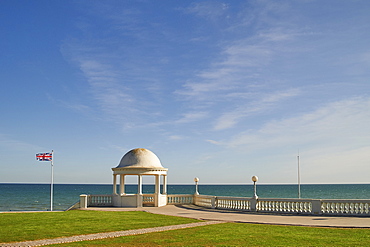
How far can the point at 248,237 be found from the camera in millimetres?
14914

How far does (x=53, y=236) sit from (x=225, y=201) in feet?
48.9

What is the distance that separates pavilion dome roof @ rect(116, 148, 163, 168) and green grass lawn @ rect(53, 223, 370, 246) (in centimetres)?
1443

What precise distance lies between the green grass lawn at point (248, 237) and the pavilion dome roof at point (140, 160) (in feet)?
47.3

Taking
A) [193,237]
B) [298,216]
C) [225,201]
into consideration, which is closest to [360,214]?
[298,216]

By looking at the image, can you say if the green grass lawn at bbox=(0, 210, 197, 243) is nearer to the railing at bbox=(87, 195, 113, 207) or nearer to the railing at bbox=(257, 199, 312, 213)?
the railing at bbox=(257, 199, 312, 213)

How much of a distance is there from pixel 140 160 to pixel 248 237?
18.0 meters

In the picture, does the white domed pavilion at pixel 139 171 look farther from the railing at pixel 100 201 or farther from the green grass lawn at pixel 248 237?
the green grass lawn at pixel 248 237

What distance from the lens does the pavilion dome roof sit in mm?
31625

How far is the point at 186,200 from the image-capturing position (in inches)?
1293

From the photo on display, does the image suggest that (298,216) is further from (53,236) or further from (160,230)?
(53,236)

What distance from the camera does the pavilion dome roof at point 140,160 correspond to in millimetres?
31625

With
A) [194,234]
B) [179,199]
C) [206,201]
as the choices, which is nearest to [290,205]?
[206,201]

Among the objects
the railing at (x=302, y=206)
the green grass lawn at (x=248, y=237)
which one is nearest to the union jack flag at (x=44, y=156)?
the railing at (x=302, y=206)

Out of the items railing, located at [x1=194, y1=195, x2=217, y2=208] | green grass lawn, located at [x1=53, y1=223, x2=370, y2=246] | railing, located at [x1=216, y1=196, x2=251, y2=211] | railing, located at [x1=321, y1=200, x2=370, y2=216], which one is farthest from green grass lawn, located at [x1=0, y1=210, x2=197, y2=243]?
railing, located at [x1=321, y1=200, x2=370, y2=216]
